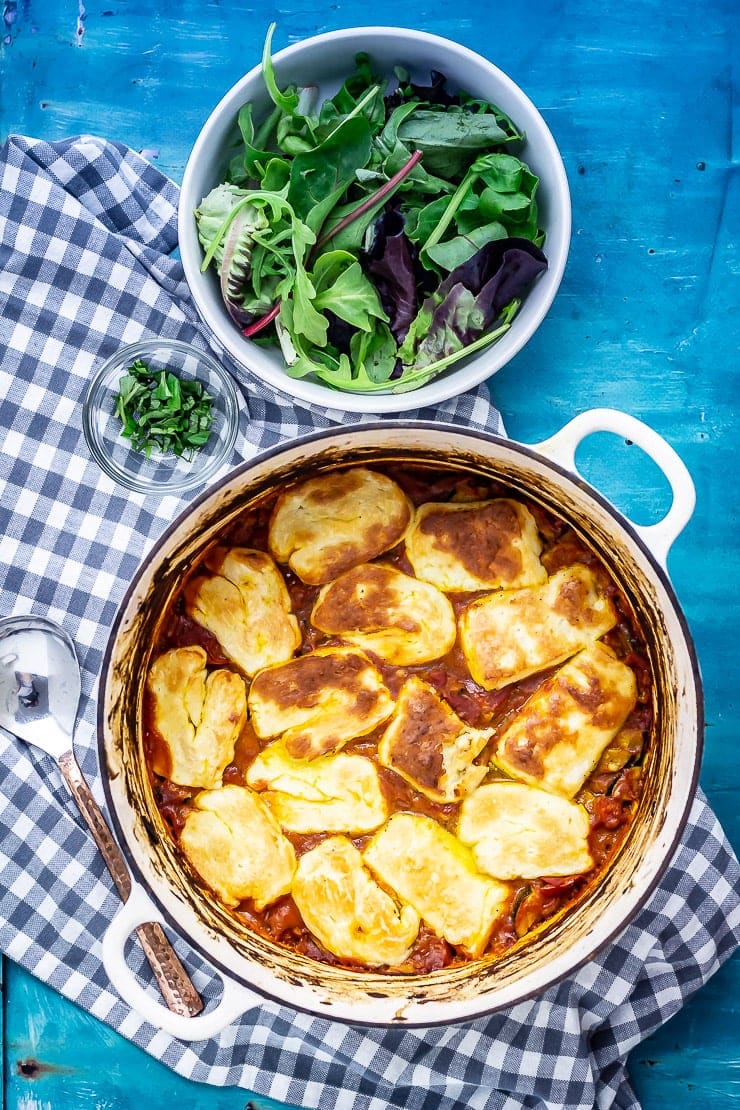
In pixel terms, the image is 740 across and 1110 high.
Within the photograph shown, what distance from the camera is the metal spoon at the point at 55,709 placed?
227 centimetres

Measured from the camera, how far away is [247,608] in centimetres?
223

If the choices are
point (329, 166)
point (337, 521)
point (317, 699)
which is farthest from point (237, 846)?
point (329, 166)

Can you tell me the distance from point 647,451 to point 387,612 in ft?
2.23

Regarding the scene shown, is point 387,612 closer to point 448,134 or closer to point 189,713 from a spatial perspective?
point 189,713

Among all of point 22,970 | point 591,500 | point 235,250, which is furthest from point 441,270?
point 22,970

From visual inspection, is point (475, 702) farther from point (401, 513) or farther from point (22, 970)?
point (22, 970)

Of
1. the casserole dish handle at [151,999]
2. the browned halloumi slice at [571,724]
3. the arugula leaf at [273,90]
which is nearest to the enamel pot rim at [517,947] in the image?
the casserole dish handle at [151,999]

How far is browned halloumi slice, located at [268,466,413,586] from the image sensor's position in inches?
87.4

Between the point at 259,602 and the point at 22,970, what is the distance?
41.9 inches

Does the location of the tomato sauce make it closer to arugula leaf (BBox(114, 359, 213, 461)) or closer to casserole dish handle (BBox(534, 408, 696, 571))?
arugula leaf (BBox(114, 359, 213, 461))

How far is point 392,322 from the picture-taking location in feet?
7.00

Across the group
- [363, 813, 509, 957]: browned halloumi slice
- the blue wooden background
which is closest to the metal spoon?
the blue wooden background

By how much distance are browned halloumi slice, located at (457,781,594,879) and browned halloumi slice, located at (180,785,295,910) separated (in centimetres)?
44

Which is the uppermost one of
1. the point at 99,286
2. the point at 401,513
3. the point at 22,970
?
the point at 99,286
